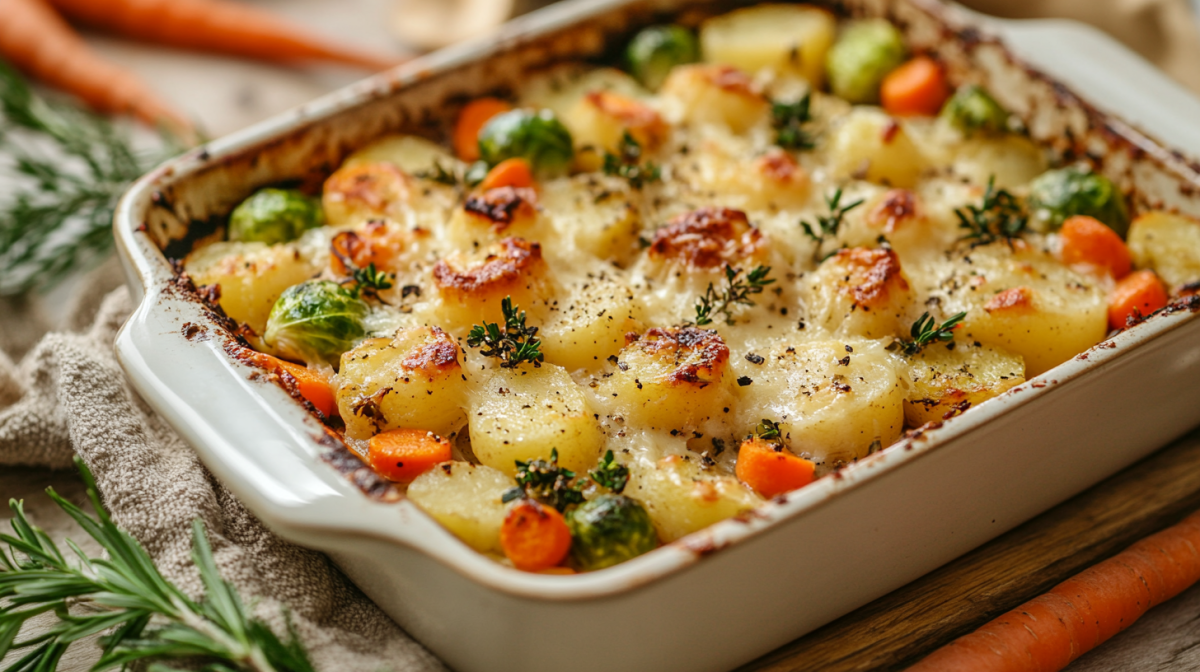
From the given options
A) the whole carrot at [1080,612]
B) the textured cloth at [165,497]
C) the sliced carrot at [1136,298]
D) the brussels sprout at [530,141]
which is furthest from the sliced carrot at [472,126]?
the whole carrot at [1080,612]

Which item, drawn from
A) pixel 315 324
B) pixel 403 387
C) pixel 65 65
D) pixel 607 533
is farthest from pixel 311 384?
pixel 65 65

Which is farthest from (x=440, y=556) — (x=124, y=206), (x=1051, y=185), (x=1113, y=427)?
(x=1051, y=185)

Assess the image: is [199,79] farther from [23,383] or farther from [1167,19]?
[1167,19]

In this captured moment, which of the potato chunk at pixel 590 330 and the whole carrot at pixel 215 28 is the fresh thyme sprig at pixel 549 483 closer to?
the potato chunk at pixel 590 330

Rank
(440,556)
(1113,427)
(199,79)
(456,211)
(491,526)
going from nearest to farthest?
(440,556)
(491,526)
(1113,427)
(456,211)
(199,79)

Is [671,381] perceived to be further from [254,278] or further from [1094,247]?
[1094,247]
